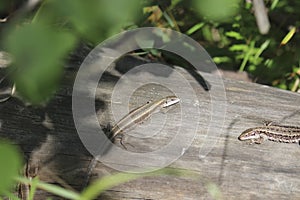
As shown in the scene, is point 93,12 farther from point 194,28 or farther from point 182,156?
point 194,28

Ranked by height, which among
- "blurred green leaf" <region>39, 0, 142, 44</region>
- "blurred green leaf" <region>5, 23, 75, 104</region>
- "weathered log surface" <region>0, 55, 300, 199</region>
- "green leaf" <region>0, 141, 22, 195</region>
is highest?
"blurred green leaf" <region>39, 0, 142, 44</region>

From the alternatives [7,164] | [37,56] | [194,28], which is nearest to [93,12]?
[37,56]

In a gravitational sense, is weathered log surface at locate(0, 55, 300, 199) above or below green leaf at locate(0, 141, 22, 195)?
below

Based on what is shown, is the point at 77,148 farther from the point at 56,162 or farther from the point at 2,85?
the point at 2,85

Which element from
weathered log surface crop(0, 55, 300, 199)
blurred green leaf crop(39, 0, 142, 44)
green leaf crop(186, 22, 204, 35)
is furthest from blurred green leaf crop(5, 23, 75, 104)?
green leaf crop(186, 22, 204, 35)

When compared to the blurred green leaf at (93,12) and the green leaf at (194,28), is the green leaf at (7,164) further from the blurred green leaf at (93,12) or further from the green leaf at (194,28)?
the green leaf at (194,28)

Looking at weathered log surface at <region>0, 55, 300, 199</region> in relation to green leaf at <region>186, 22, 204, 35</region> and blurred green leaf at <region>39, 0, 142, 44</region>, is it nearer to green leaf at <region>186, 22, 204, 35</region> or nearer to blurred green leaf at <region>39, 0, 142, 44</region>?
green leaf at <region>186, 22, 204, 35</region>

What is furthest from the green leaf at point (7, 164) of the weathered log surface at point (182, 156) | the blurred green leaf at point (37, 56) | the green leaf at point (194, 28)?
the green leaf at point (194, 28)
